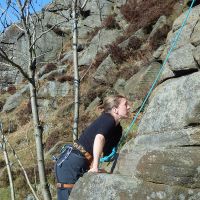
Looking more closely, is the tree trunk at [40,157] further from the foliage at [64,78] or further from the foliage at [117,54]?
the foliage at [64,78]

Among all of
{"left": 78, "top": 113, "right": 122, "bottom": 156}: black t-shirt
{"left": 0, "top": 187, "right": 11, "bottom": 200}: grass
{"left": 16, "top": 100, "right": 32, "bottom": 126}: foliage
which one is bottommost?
{"left": 0, "top": 187, "right": 11, "bottom": 200}: grass

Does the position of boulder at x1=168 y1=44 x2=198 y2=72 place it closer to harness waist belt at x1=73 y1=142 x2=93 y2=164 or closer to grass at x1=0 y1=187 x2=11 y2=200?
harness waist belt at x1=73 y1=142 x2=93 y2=164

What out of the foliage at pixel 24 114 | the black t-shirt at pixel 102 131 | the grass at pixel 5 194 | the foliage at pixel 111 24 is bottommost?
the grass at pixel 5 194

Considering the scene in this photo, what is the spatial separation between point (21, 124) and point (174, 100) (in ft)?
Result: 46.6

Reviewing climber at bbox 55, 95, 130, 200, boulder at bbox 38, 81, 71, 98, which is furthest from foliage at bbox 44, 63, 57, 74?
climber at bbox 55, 95, 130, 200

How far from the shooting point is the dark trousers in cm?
437

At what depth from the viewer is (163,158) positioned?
3980 millimetres

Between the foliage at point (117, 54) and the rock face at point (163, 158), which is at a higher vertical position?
the foliage at point (117, 54)

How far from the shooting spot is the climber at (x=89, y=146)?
14.0 ft

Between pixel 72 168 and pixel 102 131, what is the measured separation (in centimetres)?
51

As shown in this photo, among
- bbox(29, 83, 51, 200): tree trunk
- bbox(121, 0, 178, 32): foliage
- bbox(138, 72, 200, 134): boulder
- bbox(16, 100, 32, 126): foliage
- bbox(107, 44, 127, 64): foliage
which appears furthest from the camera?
bbox(16, 100, 32, 126): foliage

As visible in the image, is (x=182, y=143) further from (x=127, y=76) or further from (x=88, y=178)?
(x=127, y=76)

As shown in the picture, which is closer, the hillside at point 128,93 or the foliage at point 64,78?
the hillside at point 128,93

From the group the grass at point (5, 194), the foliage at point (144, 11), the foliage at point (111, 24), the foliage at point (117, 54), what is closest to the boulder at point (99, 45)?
the foliage at point (111, 24)
